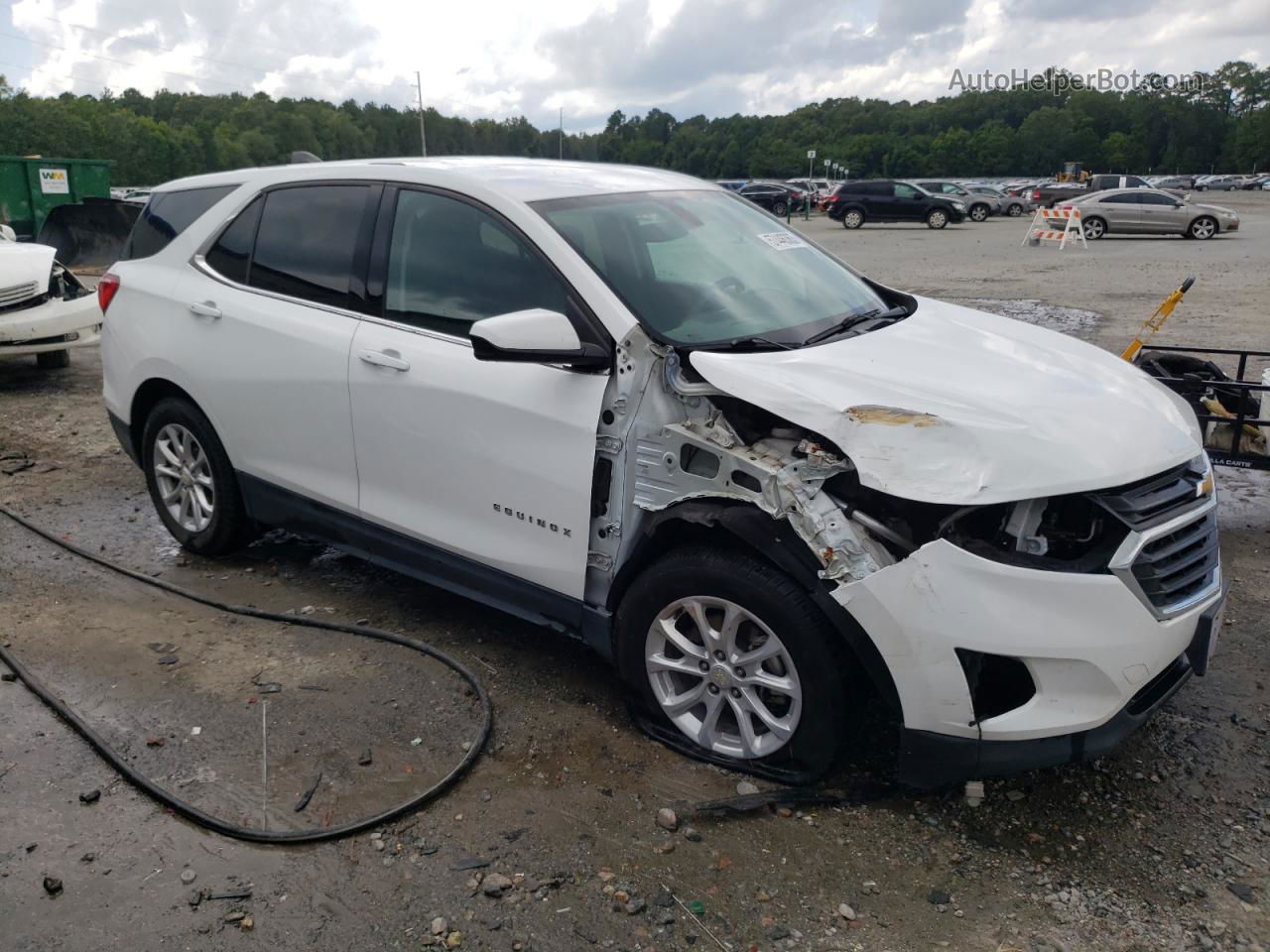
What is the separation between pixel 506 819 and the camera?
301cm

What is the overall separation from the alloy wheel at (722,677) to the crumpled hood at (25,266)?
8071mm

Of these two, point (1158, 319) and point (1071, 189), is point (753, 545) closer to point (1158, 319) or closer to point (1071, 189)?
point (1158, 319)

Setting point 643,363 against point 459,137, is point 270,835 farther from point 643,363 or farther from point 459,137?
point 459,137

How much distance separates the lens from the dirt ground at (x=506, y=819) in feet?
8.49

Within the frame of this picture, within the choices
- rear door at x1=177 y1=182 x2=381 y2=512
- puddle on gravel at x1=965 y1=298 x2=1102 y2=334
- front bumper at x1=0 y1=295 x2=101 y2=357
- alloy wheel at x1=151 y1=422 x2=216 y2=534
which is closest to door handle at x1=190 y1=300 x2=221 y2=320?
rear door at x1=177 y1=182 x2=381 y2=512

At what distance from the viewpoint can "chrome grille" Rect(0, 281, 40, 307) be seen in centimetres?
873

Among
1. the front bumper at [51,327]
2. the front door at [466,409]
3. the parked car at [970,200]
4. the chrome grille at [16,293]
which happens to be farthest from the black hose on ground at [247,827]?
the parked car at [970,200]

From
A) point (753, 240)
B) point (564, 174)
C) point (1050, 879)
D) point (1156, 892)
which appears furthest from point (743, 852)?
point (564, 174)

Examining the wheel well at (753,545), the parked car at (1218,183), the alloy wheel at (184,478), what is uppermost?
the wheel well at (753,545)

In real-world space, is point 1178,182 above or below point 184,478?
below

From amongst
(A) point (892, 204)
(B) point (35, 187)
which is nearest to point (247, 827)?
(B) point (35, 187)

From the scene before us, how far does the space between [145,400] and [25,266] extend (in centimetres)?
530

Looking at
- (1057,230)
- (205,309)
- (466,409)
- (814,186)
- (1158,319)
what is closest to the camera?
(466,409)

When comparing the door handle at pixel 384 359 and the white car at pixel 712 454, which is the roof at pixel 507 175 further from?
the door handle at pixel 384 359
